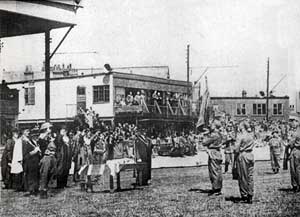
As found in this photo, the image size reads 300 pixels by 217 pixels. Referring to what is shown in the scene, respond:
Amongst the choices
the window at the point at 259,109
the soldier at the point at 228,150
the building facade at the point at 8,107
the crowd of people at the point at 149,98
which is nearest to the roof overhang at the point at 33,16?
the building facade at the point at 8,107

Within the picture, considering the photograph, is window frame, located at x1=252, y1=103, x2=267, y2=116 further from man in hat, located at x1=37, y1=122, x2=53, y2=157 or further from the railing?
man in hat, located at x1=37, y1=122, x2=53, y2=157

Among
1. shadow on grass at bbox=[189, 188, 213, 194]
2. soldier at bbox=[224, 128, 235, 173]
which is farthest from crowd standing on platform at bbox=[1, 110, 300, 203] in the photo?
soldier at bbox=[224, 128, 235, 173]

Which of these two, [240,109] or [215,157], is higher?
[240,109]

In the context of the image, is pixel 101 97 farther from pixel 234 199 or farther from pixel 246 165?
pixel 246 165

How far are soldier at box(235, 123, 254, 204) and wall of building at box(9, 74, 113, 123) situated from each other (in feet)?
12.7

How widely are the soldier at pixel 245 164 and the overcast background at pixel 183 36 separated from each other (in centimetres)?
154

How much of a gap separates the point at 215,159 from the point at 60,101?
3995 mm

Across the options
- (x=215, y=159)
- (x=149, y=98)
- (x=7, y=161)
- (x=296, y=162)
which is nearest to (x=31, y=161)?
(x=7, y=161)

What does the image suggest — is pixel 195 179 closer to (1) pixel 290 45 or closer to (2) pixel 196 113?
(1) pixel 290 45

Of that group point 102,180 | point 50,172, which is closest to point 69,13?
point 50,172

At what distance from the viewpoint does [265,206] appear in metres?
6.29

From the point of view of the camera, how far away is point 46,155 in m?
7.05

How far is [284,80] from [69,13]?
3.91 meters

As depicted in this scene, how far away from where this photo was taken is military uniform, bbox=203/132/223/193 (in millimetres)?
7158
